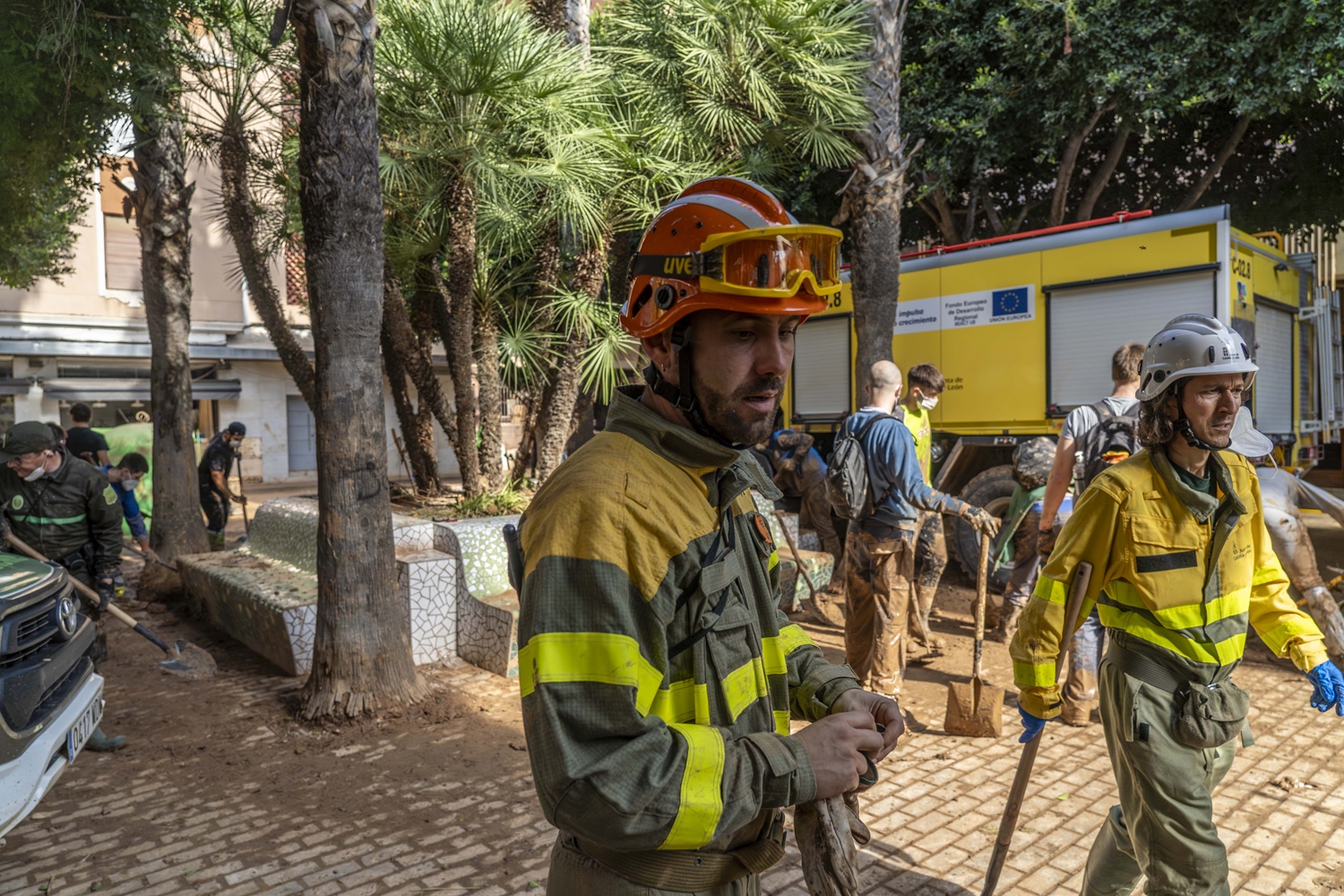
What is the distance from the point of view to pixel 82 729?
3.94m

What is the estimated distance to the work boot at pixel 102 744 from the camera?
479cm

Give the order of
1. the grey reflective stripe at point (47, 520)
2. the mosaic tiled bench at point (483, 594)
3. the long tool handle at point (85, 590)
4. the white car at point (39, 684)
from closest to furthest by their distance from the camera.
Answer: the white car at point (39, 684), the long tool handle at point (85, 590), the grey reflective stripe at point (47, 520), the mosaic tiled bench at point (483, 594)

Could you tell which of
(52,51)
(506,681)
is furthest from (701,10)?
(506,681)

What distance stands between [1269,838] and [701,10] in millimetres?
7365

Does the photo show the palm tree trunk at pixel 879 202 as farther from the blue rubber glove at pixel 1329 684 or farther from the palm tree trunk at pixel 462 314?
the blue rubber glove at pixel 1329 684

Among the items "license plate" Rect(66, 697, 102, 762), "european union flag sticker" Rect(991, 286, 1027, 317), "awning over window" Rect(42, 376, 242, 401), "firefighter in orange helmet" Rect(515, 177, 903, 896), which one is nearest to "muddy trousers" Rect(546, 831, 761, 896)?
"firefighter in orange helmet" Rect(515, 177, 903, 896)

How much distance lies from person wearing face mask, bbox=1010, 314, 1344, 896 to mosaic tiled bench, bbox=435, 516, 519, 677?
3.87 metres

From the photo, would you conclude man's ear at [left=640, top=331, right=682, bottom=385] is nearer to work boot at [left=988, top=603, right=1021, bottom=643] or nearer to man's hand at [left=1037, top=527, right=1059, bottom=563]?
man's hand at [left=1037, top=527, right=1059, bottom=563]

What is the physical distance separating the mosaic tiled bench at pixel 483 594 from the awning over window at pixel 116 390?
48.1 ft

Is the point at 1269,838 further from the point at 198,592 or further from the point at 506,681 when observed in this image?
the point at 198,592

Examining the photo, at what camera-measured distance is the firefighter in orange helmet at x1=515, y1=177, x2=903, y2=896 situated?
1.21 meters

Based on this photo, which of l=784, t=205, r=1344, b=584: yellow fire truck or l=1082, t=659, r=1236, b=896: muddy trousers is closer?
l=1082, t=659, r=1236, b=896: muddy trousers

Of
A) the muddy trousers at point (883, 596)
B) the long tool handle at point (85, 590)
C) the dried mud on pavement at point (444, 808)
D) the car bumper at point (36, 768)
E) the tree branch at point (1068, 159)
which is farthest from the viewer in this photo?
the tree branch at point (1068, 159)

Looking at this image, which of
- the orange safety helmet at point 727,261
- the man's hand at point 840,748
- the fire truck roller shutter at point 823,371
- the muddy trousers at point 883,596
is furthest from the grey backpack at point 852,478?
the fire truck roller shutter at point 823,371
